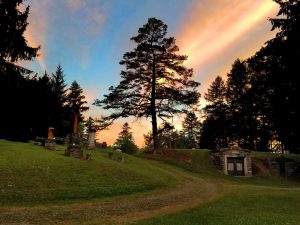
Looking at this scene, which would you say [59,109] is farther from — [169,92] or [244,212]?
[244,212]

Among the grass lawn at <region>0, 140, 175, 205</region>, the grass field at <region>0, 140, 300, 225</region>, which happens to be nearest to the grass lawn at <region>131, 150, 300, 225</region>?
the grass field at <region>0, 140, 300, 225</region>

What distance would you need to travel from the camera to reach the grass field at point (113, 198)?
16.4 metres

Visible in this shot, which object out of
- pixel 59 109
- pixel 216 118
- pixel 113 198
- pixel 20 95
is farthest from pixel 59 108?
pixel 113 198

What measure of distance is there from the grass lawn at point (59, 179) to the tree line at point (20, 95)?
737 centimetres

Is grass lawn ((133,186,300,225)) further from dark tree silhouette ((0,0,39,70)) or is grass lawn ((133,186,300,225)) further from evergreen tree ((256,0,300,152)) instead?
dark tree silhouette ((0,0,39,70))

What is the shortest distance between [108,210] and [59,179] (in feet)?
19.9

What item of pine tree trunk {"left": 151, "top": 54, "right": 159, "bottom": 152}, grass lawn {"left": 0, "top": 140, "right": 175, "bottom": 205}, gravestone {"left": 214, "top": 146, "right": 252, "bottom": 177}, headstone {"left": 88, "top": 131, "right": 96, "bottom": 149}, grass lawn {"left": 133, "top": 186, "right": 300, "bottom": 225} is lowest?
grass lawn {"left": 133, "top": 186, "right": 300, "bottom": 225}

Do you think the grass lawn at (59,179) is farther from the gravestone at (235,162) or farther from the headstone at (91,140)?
the gravestone at (235,162)

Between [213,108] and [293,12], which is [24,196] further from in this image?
[213,108]

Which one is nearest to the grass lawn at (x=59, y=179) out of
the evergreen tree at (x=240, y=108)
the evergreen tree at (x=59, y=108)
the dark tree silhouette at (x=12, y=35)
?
the dark tree silhouette at (x=12, y=35)

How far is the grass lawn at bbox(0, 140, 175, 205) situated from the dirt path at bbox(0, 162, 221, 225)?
1520 millimetres

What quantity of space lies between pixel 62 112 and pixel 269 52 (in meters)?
35.0

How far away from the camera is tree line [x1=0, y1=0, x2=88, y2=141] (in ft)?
106

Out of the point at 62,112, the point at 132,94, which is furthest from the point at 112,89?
the point at 62,112
